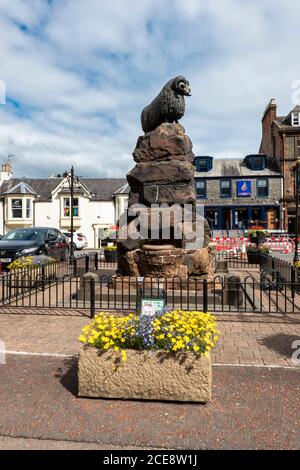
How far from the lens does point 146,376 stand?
12.2ft

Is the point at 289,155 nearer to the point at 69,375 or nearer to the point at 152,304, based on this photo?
the point at 152,304

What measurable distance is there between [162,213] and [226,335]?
413 centimetres

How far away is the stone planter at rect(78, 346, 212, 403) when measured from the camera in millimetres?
3648

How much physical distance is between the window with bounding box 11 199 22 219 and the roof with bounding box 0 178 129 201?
6.38 ft

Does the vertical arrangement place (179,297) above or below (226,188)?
below

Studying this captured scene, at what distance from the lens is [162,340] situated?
377 cm

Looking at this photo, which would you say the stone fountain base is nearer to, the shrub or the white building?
the shrub

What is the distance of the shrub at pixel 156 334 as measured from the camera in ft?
12.1

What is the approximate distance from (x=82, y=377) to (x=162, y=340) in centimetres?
108

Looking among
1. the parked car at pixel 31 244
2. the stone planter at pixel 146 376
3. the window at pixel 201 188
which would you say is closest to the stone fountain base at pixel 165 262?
the stone planter at pixel 146 376

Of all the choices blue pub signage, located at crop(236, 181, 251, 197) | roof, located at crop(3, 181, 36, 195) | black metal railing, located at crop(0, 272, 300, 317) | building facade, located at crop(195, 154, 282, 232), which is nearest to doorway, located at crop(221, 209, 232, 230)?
building facade, located at crop(195, 154, 282, 232)

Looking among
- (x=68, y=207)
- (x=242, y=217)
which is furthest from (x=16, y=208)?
(x=242, y=217)
